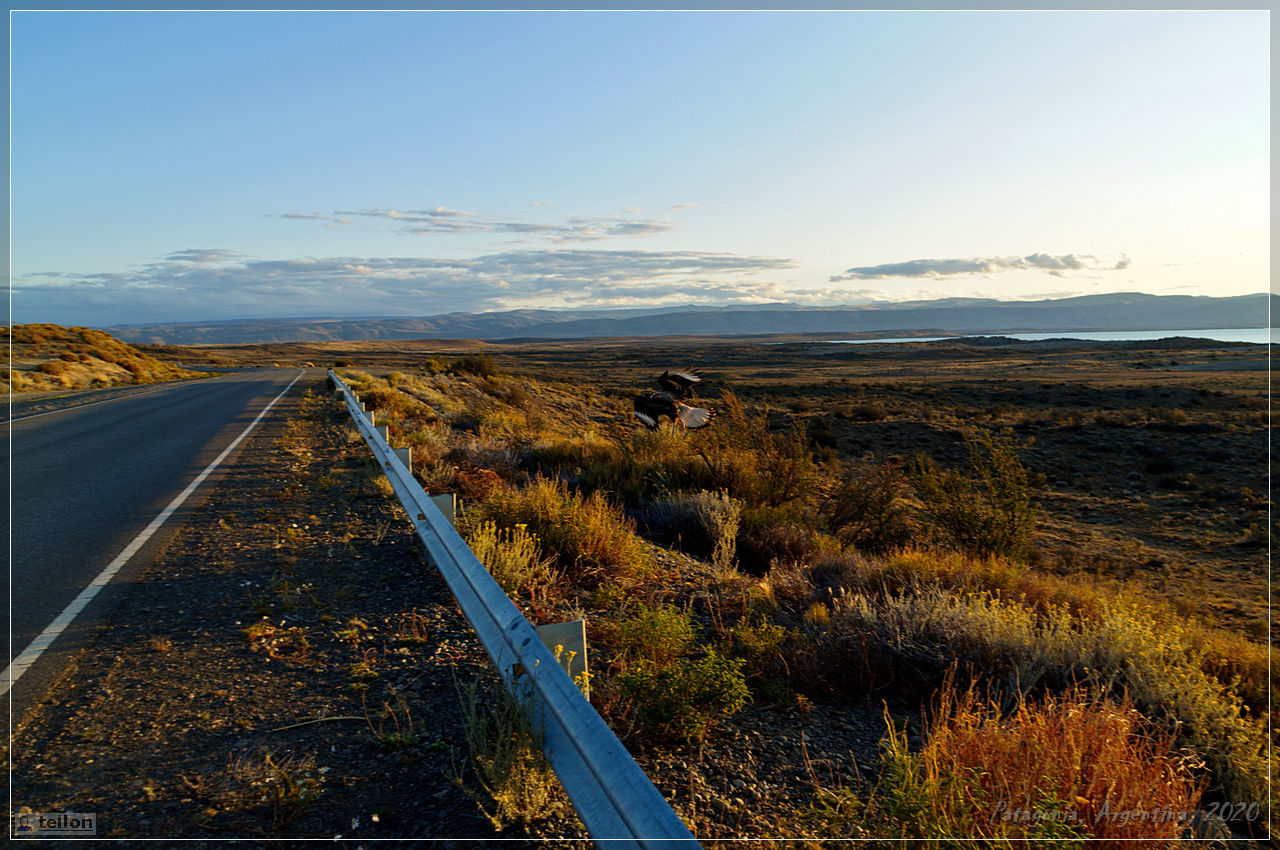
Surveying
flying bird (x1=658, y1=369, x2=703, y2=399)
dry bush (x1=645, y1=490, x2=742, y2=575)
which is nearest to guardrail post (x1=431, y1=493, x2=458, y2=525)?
dry bush (x1=645, y1=490, x2=742, y2=575)

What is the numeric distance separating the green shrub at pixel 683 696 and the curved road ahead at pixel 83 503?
281 centimetres

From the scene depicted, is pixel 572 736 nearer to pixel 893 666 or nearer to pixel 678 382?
pixel 893 666

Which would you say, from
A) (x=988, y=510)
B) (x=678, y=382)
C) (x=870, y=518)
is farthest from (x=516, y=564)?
(x=678, y=382)

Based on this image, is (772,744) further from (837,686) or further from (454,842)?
(454,842)

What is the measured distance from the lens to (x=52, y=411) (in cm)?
1578

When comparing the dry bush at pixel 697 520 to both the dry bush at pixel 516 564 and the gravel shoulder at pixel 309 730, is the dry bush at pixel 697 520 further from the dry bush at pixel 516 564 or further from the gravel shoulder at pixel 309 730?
the gravel shoulder at pixel 309 730

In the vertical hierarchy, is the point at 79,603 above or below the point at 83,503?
below

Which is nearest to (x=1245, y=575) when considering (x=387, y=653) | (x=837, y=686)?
(x=837, y=686)

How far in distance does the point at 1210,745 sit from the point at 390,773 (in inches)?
155

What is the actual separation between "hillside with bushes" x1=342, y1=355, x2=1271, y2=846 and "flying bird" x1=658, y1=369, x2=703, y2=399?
47.9 ft

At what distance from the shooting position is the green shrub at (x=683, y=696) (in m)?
3.04

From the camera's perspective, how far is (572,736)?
7.04ft

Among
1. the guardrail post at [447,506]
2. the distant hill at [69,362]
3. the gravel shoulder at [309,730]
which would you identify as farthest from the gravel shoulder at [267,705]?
the distant hill at [69,362]

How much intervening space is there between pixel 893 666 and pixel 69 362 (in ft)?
125
